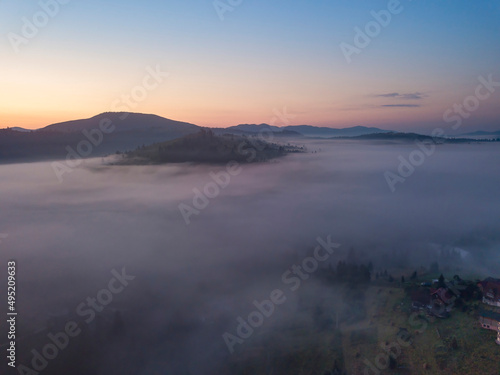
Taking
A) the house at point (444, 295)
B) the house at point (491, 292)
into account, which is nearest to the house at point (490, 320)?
the house at point (491, 292)

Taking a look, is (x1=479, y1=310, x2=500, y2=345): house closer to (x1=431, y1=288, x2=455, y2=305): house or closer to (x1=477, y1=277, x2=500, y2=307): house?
(x1=477, y1=277, x2=500, y2=307): house

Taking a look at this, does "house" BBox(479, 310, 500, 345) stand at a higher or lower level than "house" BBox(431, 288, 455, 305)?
higher

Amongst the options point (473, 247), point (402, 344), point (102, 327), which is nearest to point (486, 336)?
point (402, 344)

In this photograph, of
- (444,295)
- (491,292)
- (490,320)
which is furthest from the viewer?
(444,295)

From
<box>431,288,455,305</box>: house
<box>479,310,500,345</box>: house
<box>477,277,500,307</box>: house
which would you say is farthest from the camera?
<box>431,288,455,305</box>: house

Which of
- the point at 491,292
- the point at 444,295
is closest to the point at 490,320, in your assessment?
the point at 491,292

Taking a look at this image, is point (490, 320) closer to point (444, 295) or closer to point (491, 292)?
point (491, 292)

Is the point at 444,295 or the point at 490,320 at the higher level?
the point at 490,320

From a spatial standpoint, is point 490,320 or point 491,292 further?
point 491,292

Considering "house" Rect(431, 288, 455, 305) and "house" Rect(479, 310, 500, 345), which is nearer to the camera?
"house" Rect(479, 310, 500, 345)

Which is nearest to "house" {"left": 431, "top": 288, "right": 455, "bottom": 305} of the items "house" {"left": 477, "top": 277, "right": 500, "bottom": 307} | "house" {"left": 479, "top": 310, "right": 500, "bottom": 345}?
"house" {"left": 477, "top": 277, "right": 500, "bottom": 307}
